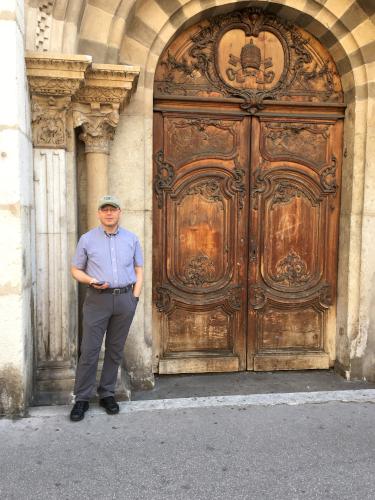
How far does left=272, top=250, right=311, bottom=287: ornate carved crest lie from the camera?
464 cm

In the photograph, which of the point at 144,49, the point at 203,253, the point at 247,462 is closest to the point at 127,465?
the point at 247,462

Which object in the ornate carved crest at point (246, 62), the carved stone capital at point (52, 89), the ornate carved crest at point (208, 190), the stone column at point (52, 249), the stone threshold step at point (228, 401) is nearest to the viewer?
the carved stone capital at point (52, 89)

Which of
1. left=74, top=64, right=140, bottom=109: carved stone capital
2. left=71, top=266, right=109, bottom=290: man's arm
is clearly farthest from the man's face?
left=74, top=64, right=140, bottom=109: carved stone capital

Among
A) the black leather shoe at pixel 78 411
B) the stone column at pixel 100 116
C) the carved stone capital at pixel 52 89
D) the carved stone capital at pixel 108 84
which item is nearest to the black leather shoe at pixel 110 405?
the black leather shoe at pixel 78 411

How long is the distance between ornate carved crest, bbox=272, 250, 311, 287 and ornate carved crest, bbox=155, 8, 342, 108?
4.86 feet

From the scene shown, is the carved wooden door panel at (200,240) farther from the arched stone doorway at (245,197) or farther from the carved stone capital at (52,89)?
the carved stone capital at (52,89)

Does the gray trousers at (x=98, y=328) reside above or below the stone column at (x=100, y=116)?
below

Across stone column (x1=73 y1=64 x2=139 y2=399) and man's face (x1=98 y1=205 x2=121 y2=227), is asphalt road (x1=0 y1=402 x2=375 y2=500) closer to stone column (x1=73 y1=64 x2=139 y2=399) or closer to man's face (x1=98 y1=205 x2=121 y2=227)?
stone column (x1=73 y1=64 x2=139 y2=399)

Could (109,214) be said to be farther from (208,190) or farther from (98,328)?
(208,190)

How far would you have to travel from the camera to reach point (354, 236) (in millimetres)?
4496

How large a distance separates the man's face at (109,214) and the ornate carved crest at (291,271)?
195 centimetres

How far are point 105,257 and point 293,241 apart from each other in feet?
6.84

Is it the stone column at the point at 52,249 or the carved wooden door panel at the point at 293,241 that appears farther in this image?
the carved wooden door panel at the point at 293,241

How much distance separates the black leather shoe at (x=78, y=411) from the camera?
338 centimetres
